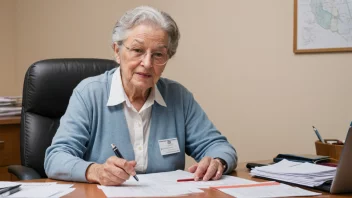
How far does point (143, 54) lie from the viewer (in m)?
1.84

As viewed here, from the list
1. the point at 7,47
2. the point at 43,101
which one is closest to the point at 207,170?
the point at 43,101

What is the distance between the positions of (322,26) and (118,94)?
1265mm

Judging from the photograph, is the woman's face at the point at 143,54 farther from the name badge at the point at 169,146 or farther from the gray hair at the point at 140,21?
the name badge at the point at 169,146

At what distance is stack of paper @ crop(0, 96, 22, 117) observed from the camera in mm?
2820

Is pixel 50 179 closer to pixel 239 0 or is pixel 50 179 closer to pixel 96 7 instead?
pixel 239 0

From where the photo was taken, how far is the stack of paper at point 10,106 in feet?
9.25

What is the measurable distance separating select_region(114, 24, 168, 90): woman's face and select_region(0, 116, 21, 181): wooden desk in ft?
3.83

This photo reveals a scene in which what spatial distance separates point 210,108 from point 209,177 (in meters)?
1.37

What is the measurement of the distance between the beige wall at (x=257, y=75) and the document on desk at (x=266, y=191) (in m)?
1.23

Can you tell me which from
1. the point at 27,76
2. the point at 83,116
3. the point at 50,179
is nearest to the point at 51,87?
the point at 27,76

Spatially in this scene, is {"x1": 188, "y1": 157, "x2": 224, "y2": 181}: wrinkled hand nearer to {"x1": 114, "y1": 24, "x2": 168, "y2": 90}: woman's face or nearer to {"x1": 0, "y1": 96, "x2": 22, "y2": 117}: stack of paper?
{"x1": 114, "y1": 24, "x2": 168, "y2": 90}: woman's face

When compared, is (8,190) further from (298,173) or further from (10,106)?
(10,106)

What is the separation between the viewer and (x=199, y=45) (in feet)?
9.71

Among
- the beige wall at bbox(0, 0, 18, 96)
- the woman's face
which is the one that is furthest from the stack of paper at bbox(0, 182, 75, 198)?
the beige wall at bbox(0, 0, 18, 96)
